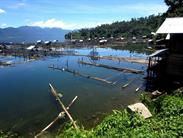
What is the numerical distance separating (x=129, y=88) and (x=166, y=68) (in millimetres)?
5063

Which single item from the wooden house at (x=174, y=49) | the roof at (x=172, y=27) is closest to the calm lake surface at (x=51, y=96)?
the wooden house at (x=174, y=49)

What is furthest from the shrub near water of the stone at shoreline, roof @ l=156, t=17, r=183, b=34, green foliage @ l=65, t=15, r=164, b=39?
green foliage @ l=65, t=15, r=164, b=39

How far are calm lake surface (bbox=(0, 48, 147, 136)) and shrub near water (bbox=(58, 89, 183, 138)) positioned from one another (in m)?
5.56

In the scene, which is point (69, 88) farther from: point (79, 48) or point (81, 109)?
point (79, 48)

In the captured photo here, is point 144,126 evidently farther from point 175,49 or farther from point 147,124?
point 175,49

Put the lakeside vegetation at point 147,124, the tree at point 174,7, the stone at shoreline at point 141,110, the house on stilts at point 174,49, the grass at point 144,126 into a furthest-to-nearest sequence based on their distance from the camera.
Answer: the tree at point 174,7 → the house on stilts at point 174,49 → the stone at shoreline at point 141,110 → the lakeside vegetation at point 147,124 → the grass at point 144,126

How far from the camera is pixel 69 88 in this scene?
33.6 m

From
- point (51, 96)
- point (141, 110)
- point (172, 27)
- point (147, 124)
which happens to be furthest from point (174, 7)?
point (147, 124)

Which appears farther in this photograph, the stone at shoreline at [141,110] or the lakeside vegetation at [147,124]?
the stone at shoreline at [141,110]

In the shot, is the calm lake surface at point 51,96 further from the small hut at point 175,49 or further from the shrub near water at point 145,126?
the shrub near water at point 145,126

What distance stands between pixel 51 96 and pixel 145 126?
17.4 m

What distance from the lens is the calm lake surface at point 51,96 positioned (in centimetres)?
2250

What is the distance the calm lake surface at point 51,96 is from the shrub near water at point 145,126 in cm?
556

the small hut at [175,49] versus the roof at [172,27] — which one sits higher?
the roof at [172,27]
